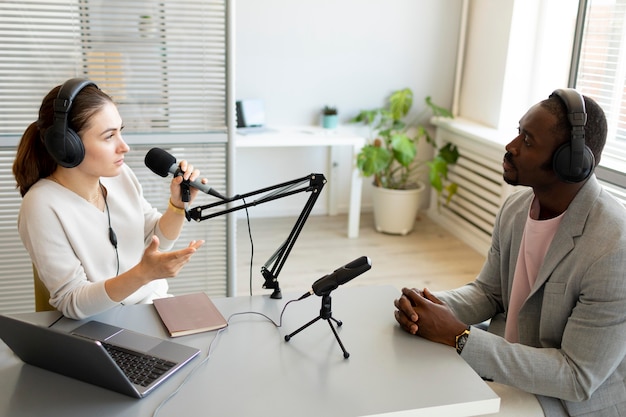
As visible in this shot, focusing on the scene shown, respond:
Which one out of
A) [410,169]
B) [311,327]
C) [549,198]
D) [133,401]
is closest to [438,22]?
[410,169]

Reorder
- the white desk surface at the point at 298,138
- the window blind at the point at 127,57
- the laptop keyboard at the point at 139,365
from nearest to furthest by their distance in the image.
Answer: the laptop keyboard at the point at 139,365, the window blind at the point at 127,57, the white desk surface at the point at 298,138

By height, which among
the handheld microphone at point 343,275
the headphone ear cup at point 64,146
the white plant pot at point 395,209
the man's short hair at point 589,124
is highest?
the man's short hair at point 589,124

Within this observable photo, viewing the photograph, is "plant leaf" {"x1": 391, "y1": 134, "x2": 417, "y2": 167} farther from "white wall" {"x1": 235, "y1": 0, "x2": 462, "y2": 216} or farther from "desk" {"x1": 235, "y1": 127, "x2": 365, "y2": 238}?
"white wall" {"x1": 235, "y1": 0, "x2": 462, "y2": 216}

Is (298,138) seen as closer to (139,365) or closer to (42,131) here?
(42,131)

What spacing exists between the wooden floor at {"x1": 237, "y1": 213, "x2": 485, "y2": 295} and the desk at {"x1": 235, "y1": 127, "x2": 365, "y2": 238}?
0.71ft

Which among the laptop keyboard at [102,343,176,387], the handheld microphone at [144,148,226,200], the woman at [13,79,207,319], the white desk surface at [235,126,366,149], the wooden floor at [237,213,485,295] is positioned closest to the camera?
the laptop keyboard at [102,343,176,387]

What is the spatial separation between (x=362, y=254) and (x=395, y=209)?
0.50 meters

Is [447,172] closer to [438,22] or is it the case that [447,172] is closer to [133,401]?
[438,22]

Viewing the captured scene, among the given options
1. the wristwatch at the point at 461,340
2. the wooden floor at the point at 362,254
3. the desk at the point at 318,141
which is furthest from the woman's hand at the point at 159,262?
the desk at the point at 318,141

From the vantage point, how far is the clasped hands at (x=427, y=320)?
1508mm

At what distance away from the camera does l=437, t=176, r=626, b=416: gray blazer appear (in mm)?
1419

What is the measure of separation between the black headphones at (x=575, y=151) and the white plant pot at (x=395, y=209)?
2.69 meters

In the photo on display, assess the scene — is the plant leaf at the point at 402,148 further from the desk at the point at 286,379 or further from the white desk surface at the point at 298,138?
the desk at the point at 286,379

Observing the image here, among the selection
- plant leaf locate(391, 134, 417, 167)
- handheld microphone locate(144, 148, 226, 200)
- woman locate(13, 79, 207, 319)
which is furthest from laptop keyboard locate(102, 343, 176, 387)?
plant leaf locate(391, 134, 417, 167)
